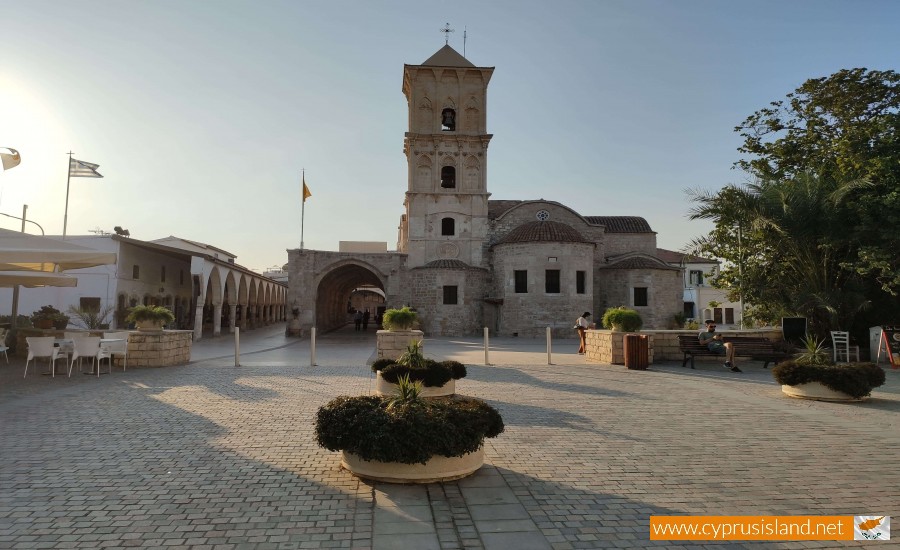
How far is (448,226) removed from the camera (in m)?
30.5

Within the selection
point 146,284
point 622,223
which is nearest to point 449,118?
point 622,223

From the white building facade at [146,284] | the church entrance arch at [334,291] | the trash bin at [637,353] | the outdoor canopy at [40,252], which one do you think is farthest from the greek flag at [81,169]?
the trash bin at [637,353]

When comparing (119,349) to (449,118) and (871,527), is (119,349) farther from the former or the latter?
(449,118)

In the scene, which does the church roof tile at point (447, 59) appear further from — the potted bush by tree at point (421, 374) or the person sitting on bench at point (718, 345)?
the potted bush by tree at point (421, 374)

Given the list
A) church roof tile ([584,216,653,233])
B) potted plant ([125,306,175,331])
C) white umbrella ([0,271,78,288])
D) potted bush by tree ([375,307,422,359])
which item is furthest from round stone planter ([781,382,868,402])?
church roof tile ([584,216,653,233])

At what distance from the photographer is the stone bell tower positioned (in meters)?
30.1

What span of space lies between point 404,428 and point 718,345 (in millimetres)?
11137

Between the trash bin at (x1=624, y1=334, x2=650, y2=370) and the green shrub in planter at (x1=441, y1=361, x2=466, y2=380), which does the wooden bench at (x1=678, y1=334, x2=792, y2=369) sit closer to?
the trash bin at (x1=624, y1=334, x2=650, y2=370)

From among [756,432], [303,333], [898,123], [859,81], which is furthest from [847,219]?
[303,333]

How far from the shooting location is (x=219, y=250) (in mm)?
42312

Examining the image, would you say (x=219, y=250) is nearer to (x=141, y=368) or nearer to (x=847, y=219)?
(x=141, y=368)

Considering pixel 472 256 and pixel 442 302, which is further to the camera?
pixel 472 256

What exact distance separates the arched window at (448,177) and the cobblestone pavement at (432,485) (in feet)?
76.8

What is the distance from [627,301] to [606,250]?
5.53 meters
